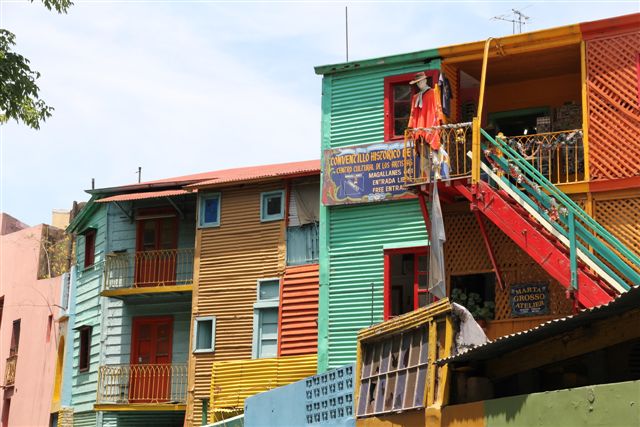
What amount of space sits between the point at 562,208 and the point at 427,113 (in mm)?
3433

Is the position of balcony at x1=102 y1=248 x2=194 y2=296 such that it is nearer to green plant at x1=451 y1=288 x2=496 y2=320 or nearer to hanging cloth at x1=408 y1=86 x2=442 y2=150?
green plant at x1=451 y1=288 x2=496 y2=320

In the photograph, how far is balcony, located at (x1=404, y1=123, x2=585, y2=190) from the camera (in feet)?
70.0

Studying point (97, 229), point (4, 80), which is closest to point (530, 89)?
point (4, 80)

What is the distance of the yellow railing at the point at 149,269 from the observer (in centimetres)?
3023

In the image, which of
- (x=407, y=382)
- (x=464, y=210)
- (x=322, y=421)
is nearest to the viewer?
(x=407, y=382)

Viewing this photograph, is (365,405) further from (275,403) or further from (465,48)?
(465,48)

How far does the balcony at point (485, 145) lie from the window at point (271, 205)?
6197mm

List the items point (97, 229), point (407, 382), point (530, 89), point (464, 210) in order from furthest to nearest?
point (97, 229), point (530, 89), point (464, 210), point (407, 382)

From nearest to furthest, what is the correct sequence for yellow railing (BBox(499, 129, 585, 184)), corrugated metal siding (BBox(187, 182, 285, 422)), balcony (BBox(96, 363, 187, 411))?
yellow railing (BBox(499, 129, 585, 184)), corrugated metal siding (BBox(187, 182, 285, 422)), balcony (BBox(96, 363, 187, 411))

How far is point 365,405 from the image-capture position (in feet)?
61.3

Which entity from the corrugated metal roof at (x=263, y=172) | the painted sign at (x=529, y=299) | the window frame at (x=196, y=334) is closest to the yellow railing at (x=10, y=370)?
the corrugated metal roof at (x=263, y=172)

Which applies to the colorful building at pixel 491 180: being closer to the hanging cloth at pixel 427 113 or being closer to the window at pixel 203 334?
the hanging cloth at pixel 427 113

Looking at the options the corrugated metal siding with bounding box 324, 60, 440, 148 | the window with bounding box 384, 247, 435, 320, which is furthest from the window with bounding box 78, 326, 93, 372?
the corrugated metal siding with bounding box 324, 60, 440, 148

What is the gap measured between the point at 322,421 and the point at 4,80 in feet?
25.2
